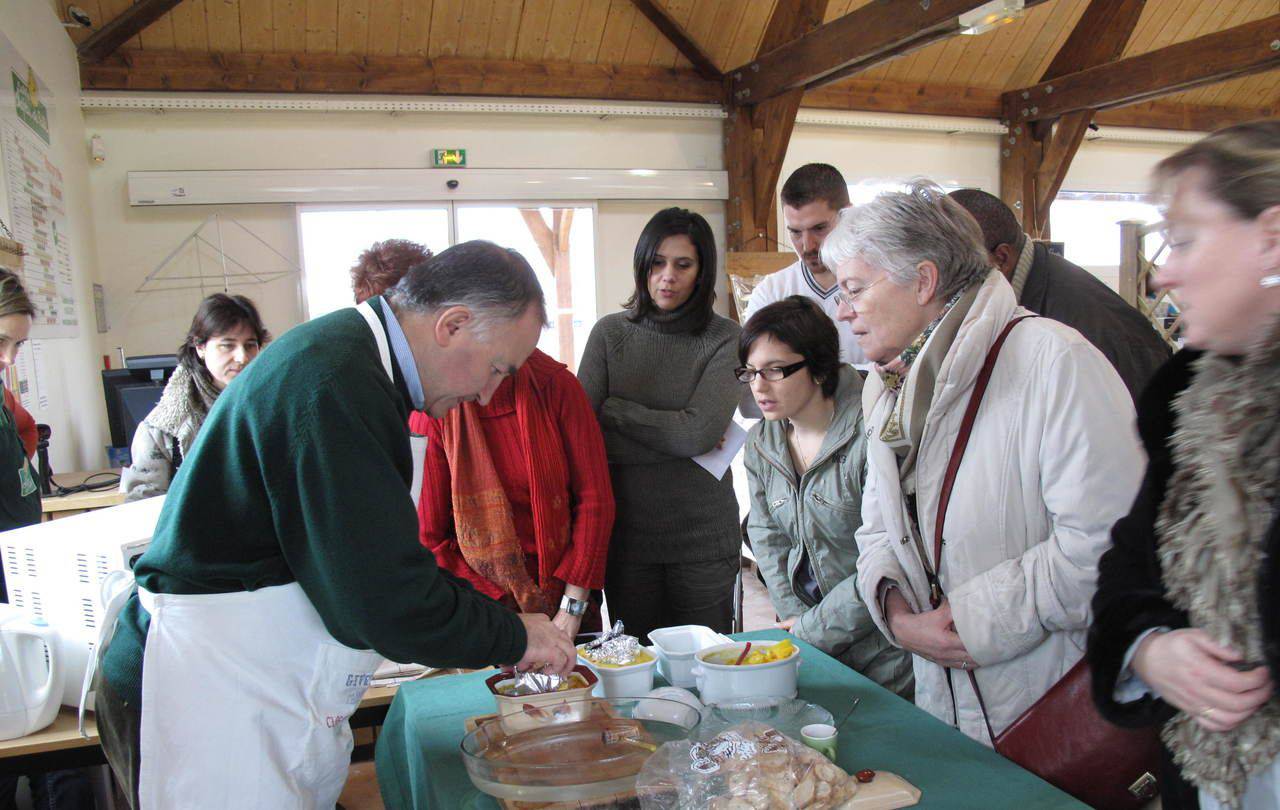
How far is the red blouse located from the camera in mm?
Answer: 2045

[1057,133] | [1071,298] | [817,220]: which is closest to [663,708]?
[1071,298]

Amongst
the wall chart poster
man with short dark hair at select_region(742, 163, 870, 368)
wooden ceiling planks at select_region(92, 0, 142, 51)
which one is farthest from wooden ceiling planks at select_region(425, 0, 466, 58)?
man with short dark hair at select_region(742, 163, 870, 368)

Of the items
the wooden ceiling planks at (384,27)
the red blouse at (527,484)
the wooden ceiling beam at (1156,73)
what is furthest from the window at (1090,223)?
the red blouse at (527,484)

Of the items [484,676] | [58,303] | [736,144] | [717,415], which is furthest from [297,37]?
[484,676]

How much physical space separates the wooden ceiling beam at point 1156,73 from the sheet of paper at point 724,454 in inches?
221

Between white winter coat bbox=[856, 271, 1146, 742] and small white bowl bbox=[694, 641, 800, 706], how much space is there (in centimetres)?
27

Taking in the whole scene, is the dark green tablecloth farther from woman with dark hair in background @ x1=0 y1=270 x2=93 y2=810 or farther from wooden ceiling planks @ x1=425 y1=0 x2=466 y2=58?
wooden ceiling planks @ x1=425 y1=0 x2=466 y2=58

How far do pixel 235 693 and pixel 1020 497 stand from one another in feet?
3.96

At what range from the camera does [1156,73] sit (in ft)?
21.6

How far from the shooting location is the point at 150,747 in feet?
4.31

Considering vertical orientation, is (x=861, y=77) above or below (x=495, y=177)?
above

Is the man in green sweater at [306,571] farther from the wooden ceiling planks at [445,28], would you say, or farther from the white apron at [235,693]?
the wooden ceiling planks at [445,28]

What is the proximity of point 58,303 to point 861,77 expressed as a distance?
578 cm

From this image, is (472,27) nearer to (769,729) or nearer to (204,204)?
(204,204)
